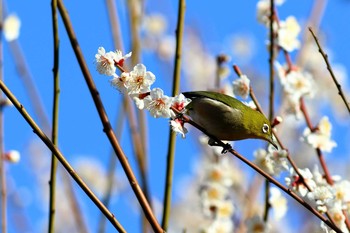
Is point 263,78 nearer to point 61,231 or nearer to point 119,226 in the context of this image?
point 61,231

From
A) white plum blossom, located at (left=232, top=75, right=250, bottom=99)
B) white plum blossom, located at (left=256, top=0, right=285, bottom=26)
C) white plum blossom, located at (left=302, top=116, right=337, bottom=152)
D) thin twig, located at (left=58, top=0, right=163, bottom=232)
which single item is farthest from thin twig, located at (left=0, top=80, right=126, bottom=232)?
white plum blossom, located at (left=256, top=0, right=285, bottom=26)

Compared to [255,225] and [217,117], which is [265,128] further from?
[255,225]

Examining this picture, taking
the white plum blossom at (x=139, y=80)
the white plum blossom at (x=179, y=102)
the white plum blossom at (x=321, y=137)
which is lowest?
the white plum blossom at (x=179, y=102)

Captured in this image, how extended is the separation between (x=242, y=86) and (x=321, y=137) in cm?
57

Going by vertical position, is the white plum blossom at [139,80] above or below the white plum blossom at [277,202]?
below

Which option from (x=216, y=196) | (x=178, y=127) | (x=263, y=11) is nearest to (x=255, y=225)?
(x=216, y=196)

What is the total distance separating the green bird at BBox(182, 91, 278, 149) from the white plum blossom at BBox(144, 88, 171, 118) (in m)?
0.70

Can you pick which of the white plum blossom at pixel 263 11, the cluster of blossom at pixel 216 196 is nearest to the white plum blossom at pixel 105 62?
the white plum blossom at pixel 263 11

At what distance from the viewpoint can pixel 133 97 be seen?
250cm

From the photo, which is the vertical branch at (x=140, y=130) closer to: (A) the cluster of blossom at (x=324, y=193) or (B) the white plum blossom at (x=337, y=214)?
(A) the cluster of blossom at (x=324, y=193)

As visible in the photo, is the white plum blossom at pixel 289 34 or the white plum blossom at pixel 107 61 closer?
the white plum blossom at pixel 107 61

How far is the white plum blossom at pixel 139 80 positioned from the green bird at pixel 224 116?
743mm

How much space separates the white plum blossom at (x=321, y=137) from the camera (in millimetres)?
3715

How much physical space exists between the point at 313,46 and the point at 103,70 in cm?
522
